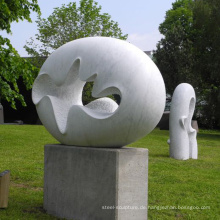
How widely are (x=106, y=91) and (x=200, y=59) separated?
22.9 metres

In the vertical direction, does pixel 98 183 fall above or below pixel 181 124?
below

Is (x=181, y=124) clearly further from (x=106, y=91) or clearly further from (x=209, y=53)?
(x=209, y=53)

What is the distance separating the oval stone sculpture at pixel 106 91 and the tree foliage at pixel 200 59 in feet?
63.7

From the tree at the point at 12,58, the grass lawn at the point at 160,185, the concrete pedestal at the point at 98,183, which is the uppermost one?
the tree at the point at 12,58

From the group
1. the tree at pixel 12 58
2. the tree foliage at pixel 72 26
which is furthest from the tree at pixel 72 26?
the tree at pixel 12 58

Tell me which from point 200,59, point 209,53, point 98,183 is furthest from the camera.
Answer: point 200,59

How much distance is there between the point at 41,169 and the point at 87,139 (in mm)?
4187

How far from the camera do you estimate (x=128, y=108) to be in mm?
5148

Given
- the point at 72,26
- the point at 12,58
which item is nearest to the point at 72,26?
the point at 72,26

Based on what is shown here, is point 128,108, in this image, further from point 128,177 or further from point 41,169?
point 41,169

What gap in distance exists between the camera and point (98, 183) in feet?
17.6

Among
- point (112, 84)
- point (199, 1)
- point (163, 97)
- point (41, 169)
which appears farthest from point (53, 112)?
point (199, 1)

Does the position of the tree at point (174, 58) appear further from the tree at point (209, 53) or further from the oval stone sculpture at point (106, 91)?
the oval stone sculpture at point (106, 91)

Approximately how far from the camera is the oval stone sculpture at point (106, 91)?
519 cm
